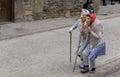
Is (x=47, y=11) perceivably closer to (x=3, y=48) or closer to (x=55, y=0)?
(x=55, y=0)

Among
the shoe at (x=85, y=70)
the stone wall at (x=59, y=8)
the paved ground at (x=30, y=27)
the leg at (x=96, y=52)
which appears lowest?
the shoe at (x=85, y=70)

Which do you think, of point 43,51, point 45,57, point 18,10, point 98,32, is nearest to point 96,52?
point 98,32

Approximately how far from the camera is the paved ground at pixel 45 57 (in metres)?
7.84

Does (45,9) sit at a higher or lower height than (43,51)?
higher

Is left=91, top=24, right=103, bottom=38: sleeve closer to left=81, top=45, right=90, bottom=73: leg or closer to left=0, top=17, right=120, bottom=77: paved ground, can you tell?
left=81, top=45, right=90, bottom=73: leg

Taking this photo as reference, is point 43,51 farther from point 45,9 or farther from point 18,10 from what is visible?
point 45,9

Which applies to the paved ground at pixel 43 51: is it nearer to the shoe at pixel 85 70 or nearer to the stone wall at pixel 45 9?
the shoe at pixel 85 70

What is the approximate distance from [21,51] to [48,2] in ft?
18.8

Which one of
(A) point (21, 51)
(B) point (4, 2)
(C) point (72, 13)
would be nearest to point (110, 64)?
(A) point (21, 51)

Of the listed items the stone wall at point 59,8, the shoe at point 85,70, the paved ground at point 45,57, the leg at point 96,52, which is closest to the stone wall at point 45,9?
the stone wall at point 59,8

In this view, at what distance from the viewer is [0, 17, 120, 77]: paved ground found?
7.84 meters

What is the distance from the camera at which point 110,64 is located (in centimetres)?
870

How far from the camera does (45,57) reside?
9.12 metres

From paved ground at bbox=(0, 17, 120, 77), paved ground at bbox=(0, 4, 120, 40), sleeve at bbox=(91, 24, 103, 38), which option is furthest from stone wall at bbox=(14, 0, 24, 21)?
sleeve at bbox=(91, 24, 103, 38)
